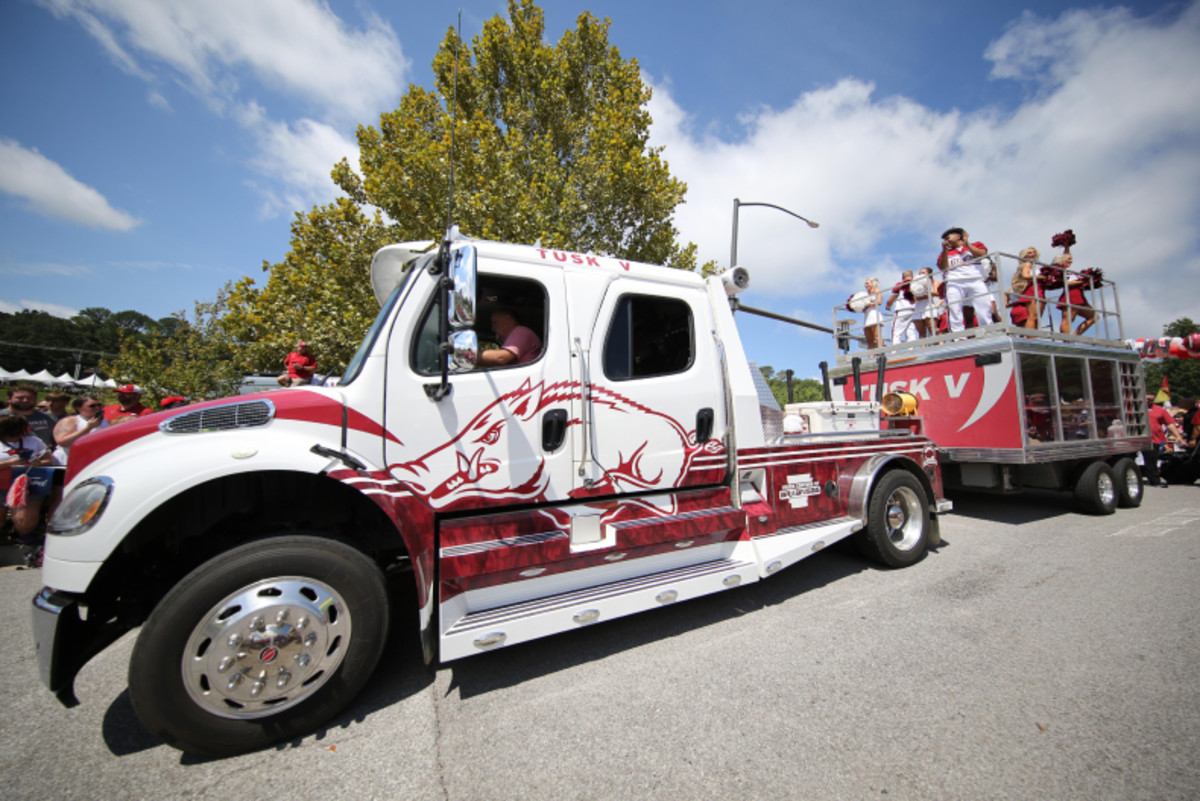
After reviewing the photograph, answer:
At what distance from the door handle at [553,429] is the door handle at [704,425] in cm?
101

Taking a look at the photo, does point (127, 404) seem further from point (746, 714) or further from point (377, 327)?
point (746, 714)

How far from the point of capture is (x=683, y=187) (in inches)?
463

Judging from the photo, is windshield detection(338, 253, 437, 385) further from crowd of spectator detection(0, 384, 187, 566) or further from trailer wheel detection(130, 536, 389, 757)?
crowd of spectator detection(0, 384, 187, 566)

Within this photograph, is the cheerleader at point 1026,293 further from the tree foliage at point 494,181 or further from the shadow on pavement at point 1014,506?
the tree foliage at point 494,181

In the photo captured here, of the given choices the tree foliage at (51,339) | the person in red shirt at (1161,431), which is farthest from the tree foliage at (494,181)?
the tree foliage at (51,339)

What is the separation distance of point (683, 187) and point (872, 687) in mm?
11537

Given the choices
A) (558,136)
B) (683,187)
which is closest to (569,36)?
(558,136)

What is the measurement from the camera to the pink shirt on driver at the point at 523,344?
2781 millimetres

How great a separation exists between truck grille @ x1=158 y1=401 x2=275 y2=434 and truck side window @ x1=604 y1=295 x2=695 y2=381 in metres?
1.81

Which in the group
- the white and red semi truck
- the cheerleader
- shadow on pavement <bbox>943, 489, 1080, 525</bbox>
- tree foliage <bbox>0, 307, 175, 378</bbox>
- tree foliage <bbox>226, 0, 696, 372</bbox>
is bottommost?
shadow on pavement <bbox>943, 489, 1080, 525</bbox>

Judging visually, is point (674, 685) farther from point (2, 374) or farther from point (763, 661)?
point (2, 374)

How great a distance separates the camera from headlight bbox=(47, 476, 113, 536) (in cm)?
191

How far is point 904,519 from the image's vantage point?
448cm

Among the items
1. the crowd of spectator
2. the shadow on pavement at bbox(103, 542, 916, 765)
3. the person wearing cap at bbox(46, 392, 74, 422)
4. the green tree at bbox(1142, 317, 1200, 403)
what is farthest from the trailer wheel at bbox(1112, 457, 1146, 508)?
the green tree at bbox(1142, 317, 1200, 403)
